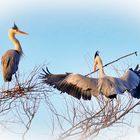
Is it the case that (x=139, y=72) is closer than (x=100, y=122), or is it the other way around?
(x=100, y=122)

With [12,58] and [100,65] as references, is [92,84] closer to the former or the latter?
[100,65]

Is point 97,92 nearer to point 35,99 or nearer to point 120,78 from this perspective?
point 120,78

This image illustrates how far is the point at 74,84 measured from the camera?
634 cm

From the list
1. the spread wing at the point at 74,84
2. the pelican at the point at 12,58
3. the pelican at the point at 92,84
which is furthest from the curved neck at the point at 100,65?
the pelican at the point at 12,58

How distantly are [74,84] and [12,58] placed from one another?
945mm

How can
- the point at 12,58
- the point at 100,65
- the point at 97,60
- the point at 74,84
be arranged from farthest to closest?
the point at 97,60
the point at 100,65
the point at 12,58
the point at 74,84

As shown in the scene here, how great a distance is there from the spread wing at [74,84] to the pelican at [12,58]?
42cm

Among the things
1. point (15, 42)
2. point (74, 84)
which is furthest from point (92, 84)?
point (15, 42)

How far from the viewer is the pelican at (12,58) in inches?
245

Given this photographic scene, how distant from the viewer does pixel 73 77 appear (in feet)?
21.2

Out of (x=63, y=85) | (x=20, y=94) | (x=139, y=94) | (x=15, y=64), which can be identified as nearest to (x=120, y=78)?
(x=139, y=94)

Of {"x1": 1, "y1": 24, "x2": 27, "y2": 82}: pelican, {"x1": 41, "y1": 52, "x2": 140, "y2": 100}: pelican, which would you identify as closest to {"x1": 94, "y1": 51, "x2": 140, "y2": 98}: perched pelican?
{"x1": 41, "y1": 52, "x2": 140, "y2": 100}: pelican

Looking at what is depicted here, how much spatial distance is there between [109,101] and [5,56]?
162cm

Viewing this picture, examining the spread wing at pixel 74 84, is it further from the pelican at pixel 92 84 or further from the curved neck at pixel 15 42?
the curved neck at pixel 15 42
